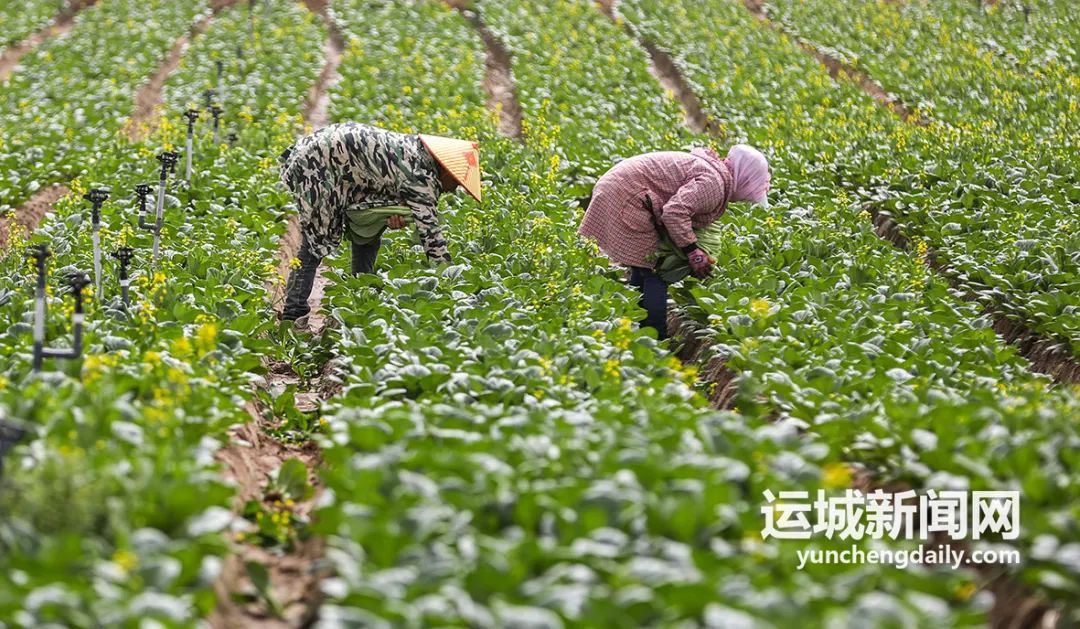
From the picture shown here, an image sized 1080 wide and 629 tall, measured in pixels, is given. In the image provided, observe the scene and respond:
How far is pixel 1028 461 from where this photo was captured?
16.5 feet

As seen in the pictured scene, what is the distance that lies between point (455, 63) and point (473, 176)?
1296 centimetres

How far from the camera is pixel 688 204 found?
840 cm

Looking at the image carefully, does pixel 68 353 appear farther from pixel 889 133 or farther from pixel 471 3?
pixel 471 3

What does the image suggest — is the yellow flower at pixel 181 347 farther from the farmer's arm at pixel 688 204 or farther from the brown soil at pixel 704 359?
the farmer's arm at pixel 688 204

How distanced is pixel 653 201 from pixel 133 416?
4.58m

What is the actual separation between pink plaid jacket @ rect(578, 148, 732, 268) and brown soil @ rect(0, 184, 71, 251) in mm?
6673

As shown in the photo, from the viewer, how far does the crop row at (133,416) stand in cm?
411

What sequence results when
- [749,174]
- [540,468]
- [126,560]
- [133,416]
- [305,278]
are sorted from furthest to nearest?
[305,278] < [749,174] < [133,416] < [540,468] < [126,560]

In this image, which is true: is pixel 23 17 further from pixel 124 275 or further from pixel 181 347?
pixel 181 347

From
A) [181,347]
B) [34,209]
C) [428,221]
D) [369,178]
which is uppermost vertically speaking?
[369,178]

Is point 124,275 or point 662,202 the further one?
point 662,202

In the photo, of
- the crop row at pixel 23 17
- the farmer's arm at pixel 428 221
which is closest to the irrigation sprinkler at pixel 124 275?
the farmer's arm at pixel 428 221

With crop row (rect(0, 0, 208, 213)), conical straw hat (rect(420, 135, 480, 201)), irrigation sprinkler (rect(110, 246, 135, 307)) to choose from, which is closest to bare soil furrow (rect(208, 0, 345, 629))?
irrigation sprinkler (rect(110, 246, 135, 307))

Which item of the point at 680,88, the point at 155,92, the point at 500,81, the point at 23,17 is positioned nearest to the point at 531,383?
the point at 680,88
